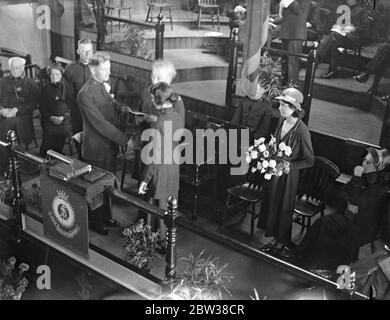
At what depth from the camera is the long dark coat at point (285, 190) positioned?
5234 millimetres

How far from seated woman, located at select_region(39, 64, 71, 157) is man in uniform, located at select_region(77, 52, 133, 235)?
155 cm

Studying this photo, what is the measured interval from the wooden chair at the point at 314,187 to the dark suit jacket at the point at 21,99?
3673mm

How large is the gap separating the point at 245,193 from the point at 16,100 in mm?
3299

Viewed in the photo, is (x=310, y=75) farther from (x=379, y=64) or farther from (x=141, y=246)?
Answer: (x=141, y=246)

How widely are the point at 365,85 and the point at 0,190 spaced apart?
18.5 ft

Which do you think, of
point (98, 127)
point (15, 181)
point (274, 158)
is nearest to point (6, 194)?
point (15, 181)

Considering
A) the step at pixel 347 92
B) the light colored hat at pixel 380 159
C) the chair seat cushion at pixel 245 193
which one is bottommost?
the chair seat cushion at pixel 245 193

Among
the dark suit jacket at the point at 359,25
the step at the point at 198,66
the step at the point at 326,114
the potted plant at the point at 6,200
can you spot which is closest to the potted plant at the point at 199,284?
the potted plant at the point at 6,200

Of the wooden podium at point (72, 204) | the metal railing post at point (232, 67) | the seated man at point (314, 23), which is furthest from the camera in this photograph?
the seated man at point (314, 23)

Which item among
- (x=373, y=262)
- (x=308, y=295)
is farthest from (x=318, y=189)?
(x=373, y=262)

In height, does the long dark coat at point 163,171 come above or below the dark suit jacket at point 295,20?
below

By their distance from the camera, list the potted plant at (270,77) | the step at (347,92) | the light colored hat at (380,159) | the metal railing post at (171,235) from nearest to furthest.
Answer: the metal railing post at (171,235) → the light colored hat at (380,159) → the potted plant at (270,77) → the step at (347,92)

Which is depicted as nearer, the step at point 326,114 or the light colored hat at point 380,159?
the light colored hat at point 380,159

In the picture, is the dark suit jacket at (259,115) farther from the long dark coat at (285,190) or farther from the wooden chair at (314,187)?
the long dark coat at (285,190)
